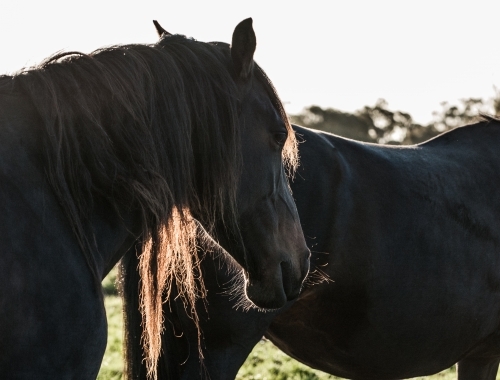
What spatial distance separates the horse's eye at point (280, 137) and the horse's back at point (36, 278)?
968mm

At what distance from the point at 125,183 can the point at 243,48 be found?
70 centimetres

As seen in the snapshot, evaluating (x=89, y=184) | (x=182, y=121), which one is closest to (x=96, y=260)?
(x=89, y=184)

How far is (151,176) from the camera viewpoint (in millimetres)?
2359

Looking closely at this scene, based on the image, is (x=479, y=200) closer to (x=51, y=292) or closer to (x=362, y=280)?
(x=362, y=280)

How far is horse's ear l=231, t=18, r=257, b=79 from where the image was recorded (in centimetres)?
258

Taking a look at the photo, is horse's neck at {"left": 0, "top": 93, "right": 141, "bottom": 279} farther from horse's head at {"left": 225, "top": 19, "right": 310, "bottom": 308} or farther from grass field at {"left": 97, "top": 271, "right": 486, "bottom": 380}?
grass field at {"left": 97, "top": 271, "right": 486, "bottom": 380}

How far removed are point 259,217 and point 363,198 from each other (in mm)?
1114

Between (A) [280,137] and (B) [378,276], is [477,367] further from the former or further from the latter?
(A) [280,137]

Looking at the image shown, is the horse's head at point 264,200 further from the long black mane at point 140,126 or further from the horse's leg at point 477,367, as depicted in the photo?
the horse's leg at point 477,367

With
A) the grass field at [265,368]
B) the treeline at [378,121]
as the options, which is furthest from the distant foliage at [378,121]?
the grass field at [265,368]

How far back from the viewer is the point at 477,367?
4949 mm

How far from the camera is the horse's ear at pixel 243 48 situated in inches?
101

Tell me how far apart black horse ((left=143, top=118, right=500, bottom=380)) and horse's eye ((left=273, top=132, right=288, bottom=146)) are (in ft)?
2.66

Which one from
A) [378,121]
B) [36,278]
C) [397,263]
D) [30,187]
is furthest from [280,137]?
[378,121]
